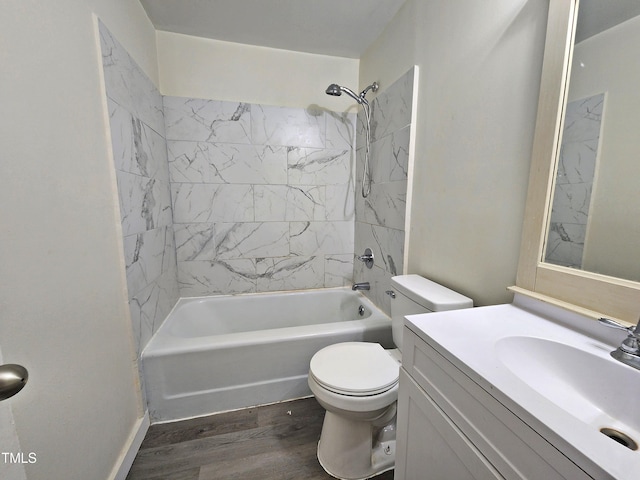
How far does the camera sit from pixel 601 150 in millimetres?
723

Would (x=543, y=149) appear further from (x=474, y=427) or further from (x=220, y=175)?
(x=220, y=175)

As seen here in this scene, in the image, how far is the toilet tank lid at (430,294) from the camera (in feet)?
3.51

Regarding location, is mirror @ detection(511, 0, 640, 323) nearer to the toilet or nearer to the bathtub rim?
the toilet

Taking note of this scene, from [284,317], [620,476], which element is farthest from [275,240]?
[620,476]

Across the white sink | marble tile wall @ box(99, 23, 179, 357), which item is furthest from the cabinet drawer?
marble tile wall @ box(99, 23, 179, 357)

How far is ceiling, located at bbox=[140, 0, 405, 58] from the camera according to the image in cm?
154

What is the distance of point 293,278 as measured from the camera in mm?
2307

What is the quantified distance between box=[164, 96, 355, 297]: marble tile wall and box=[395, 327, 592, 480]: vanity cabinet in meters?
1.55

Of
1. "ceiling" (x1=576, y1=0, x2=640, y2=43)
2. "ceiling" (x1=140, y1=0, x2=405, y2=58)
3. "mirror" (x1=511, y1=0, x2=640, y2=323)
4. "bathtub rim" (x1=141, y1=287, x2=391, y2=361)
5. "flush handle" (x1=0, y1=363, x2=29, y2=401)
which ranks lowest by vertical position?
"bathtub rim" (x1=141, y1=287, x2=391, y2=361)

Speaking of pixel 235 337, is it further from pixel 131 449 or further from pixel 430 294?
pixel 430 294

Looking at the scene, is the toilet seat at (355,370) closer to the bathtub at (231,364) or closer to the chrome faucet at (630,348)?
the bathtub at (231,364)

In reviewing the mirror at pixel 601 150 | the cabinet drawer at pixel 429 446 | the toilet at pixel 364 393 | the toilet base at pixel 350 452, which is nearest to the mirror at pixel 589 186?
the mirror at pixel 601 150

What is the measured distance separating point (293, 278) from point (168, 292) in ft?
3.16

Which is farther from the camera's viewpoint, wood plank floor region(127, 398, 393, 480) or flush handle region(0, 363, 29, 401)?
wood plank floor region(127, 398, 393, 480)
